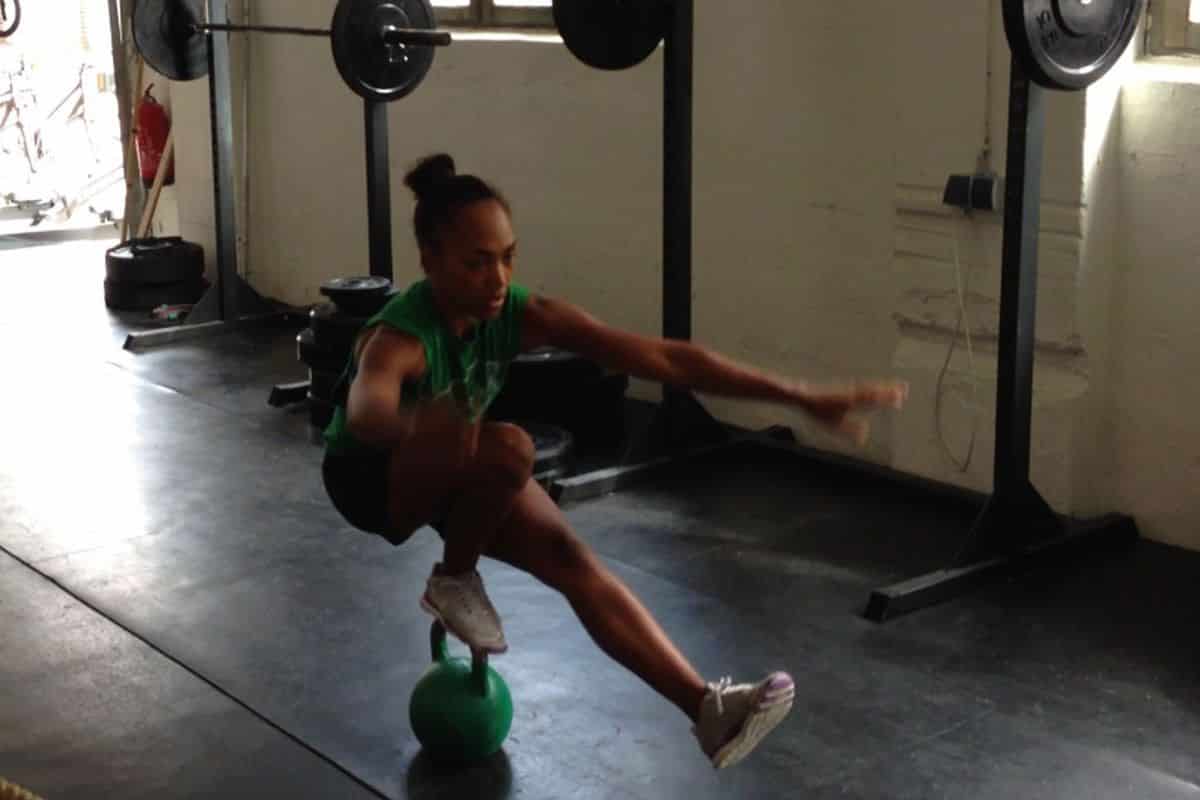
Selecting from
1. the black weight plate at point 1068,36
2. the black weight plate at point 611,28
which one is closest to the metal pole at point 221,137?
the black weight plate at point 611,28

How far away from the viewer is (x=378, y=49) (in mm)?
4754

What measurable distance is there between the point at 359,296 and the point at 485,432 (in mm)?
2374

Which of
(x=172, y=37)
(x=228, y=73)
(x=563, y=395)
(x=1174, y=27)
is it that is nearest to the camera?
(x=1174, y=27)

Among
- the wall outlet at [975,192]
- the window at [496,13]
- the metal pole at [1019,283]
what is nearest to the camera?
the metal pole at [1019,283]

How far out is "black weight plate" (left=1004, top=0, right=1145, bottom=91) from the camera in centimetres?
317

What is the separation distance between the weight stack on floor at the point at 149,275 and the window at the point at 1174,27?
393 cm

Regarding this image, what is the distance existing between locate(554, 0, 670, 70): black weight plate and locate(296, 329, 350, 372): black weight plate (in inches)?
Result: 43.8

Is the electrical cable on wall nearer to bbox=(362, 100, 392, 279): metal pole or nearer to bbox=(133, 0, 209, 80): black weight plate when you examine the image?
bbox=(362, 100, 392, 279): metal pole

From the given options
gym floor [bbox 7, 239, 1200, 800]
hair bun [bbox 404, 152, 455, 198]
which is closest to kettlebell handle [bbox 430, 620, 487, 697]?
gym floor [bbox 7, 239, 1200, 800]

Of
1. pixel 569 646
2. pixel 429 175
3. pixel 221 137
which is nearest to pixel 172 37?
pixel 221 137

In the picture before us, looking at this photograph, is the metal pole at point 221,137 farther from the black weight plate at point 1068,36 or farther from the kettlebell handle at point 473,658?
the kettlebell handle at point 473,658

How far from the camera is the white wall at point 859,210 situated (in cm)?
371

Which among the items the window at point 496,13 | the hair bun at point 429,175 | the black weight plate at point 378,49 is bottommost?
the hair bun at point 429,175

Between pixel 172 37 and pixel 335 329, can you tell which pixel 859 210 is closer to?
pixel 335 329
